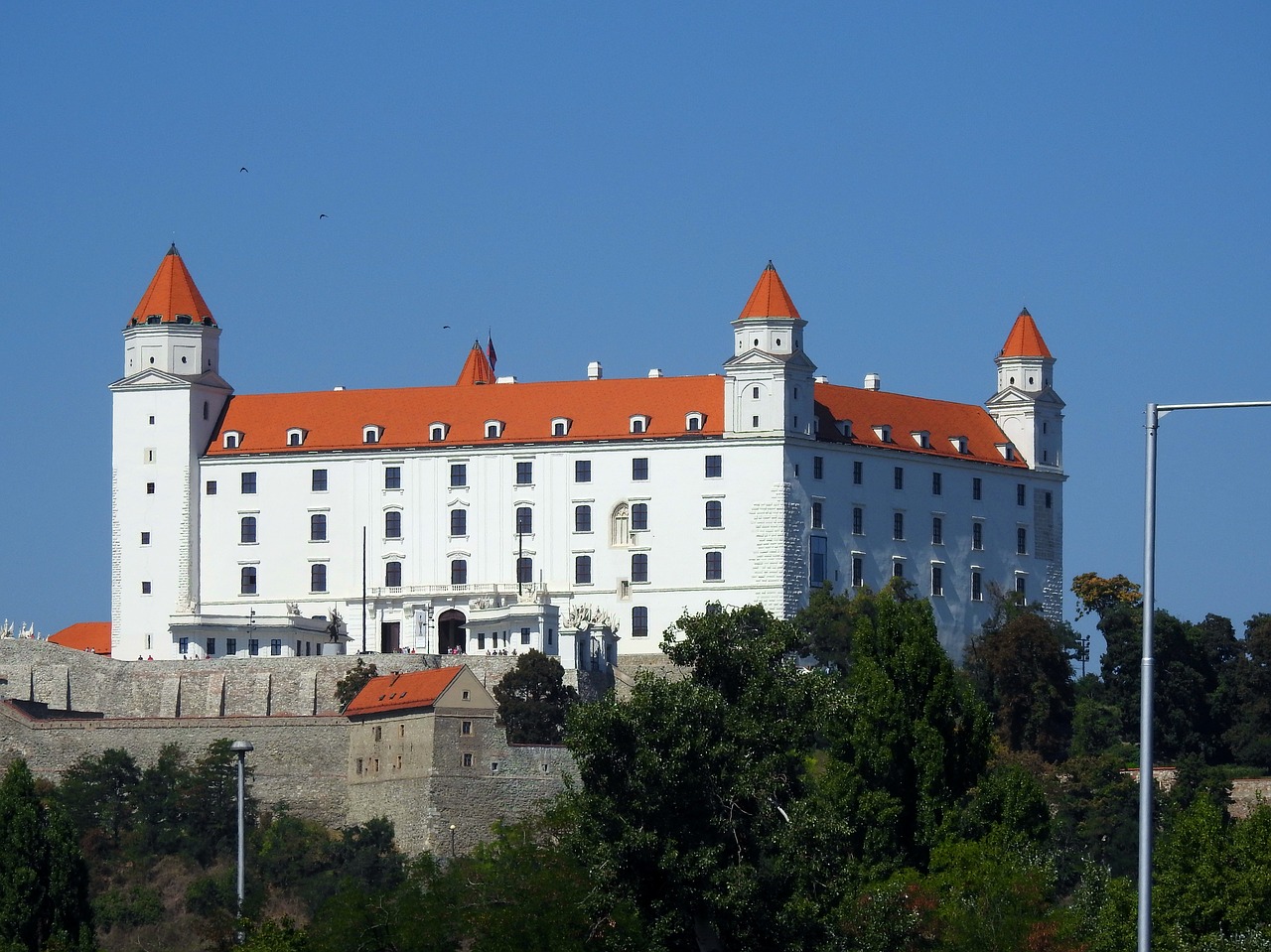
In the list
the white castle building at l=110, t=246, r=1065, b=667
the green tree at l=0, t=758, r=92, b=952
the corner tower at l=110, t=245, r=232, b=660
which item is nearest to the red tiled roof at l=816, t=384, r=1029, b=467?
the white castle building at l=110, t=246, r=1065, b=667

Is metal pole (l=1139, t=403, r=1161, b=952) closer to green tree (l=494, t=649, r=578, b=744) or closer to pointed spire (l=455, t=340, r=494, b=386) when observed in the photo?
green tree (l=494, t=649, r=578, b=744)

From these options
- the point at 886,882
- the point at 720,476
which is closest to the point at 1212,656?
the point at 720,476

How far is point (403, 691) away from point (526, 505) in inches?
660

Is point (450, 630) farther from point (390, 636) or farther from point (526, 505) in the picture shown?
point (526, 505)

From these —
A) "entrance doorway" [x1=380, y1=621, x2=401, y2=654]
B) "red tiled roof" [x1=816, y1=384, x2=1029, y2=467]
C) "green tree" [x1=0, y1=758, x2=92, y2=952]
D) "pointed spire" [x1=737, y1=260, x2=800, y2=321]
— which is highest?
"pointed spire" [x1=737, y1=260, x2=800, y2=321]

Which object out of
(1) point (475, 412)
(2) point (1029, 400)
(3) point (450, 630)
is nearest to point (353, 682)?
(3) point (450, 630)

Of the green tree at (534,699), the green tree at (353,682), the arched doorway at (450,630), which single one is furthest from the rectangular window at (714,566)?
the green tree at (353,682)

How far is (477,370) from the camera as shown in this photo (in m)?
116

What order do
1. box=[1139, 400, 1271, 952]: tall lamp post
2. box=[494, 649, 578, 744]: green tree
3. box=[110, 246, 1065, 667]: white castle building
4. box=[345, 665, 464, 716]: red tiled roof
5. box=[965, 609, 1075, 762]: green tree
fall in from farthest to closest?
box=[110, 246, 1065, 667]: white castle building → box=[965, 609, 1075, 762]: green tree → box=[494, 649, 578, 744]: green tree → box=[345, 665, 464, 716]: red tiled roof → box=[1139, 400, 1271, 952]: tall lamp post

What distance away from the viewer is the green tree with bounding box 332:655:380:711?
92750 millimetres

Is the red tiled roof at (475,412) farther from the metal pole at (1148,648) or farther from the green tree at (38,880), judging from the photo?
the metal pole at (1148,648)

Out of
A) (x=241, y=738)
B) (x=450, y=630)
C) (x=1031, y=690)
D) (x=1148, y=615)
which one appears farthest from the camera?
(x=450, y=630)

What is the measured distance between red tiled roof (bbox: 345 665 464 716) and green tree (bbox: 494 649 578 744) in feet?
7.89

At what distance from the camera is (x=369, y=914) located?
5328 centimetres
